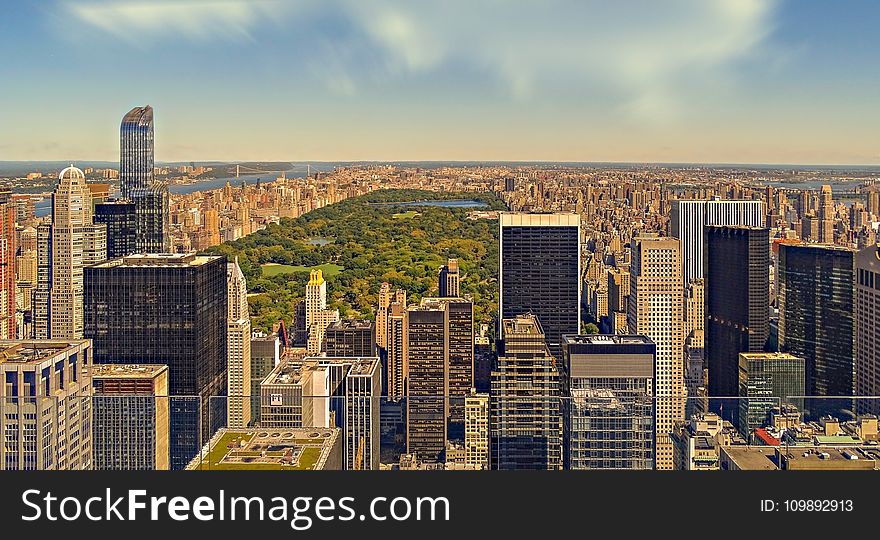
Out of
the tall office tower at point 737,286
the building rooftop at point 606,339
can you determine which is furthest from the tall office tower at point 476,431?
the tall office tower at point 737,286

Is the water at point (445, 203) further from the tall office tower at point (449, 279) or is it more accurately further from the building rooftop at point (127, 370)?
the building rooftop at point (127, 370)

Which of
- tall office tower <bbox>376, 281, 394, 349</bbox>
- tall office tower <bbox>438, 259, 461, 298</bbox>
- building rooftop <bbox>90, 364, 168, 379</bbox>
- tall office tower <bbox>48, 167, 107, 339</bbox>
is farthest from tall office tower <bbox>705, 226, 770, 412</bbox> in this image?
tall office tower <bbox>48, 167, 107, 339</bbox>

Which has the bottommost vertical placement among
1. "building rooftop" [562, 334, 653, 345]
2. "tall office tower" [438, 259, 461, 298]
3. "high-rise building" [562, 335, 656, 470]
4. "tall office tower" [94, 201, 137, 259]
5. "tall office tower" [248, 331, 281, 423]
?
"tall office tower" [248, 331, 281, 423]

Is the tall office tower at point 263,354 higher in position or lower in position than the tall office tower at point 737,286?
lower

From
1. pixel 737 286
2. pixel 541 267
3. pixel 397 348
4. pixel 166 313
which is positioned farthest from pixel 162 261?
pixel 737 286

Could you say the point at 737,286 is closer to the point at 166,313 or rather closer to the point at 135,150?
the point at 166,313

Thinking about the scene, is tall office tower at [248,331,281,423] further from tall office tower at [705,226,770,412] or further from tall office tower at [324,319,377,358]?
tall office tower at [705,226,770,412]
